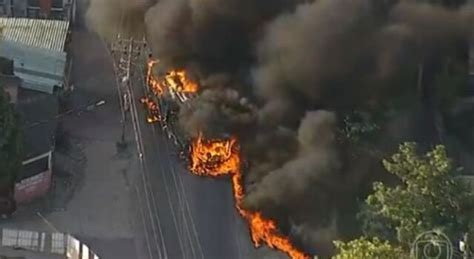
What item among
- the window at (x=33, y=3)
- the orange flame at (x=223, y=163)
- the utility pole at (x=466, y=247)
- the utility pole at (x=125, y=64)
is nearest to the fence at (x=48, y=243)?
the orange flame at (x=223, y=163)

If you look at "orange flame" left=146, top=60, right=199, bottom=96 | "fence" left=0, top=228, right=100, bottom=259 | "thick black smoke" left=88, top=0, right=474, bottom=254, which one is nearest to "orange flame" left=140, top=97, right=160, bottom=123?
"orange flame" left=146, top=60, right=199, bottom=96

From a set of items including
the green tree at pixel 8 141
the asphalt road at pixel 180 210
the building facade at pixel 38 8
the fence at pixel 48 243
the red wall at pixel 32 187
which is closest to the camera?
the fence at pixel 48 243

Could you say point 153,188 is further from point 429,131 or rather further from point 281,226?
point 429,131

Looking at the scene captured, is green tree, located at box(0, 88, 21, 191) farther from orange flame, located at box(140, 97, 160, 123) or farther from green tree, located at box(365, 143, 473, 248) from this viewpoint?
green tree, located at box(365, 143, 473, 248)

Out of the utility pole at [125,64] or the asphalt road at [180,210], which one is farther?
the utility pole at [125,64]

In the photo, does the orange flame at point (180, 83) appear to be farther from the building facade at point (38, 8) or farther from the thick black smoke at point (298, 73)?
the building facade at point (38, 8)

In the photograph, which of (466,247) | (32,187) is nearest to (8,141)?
(32,187)

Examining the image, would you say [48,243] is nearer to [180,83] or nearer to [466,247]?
[180,83]
